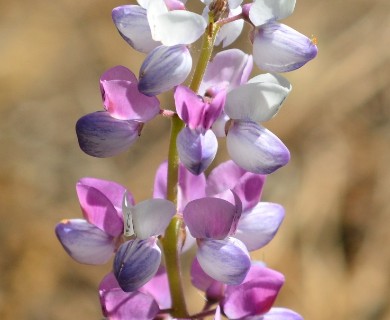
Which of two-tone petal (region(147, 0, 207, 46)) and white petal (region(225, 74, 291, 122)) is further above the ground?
two-tone petal (region(147, 0, 207, 46))

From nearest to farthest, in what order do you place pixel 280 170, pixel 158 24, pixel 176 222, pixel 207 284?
1. pixel 158 24
2. pixel 176 222
3. pixel 207 284
4. pixel 280 170

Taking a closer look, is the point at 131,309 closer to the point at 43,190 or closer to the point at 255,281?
the point at 255,281

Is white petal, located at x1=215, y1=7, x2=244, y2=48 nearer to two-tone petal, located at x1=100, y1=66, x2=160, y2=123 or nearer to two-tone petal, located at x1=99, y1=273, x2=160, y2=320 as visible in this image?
two-tone petal, located at x1=100, y1=66, x2=160, y2=123

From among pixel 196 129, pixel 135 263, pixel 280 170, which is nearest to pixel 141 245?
pixel 135 263

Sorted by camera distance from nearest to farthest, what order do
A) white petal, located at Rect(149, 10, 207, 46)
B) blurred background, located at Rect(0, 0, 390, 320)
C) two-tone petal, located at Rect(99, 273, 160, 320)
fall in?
white petal, located at Rect(149, 10, 207, 46) → two-tone petal, located at Rect(99, 273, 160, 320) → blurred background, located at Rect(0, 0, 390, 320)

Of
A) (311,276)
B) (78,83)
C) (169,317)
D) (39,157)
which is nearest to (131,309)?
(169,317)

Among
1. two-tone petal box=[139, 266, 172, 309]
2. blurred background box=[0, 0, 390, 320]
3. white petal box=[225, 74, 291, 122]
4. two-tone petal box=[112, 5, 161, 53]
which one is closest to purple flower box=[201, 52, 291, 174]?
white petal box=[225, 74, 291, 122]

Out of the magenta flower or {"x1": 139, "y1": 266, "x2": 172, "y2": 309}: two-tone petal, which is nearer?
the magenta flower

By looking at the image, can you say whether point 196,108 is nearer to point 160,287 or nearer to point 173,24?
point 173,24

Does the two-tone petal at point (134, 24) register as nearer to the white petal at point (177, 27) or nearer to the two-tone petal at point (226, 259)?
the white petal at point (177, 27)
